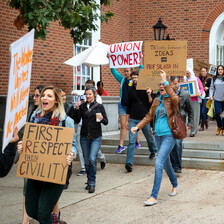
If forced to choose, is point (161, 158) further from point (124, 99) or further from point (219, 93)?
point (219, 93)

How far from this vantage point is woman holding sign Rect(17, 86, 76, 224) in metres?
4.38

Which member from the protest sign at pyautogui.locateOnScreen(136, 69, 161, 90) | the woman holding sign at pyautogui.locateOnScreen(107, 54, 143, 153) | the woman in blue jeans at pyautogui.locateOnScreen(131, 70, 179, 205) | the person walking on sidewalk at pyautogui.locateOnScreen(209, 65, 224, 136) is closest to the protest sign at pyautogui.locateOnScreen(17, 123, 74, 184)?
the woman in blue jeans at pyautogui.locateOnScreen(131, 70, 179, 205)

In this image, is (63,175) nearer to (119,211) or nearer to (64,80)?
(119,211)

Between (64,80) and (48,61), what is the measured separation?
923 millimetres

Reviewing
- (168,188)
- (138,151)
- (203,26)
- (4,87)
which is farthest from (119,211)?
(203,26)

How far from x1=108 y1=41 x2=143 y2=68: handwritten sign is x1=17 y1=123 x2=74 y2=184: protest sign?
5.17 metres

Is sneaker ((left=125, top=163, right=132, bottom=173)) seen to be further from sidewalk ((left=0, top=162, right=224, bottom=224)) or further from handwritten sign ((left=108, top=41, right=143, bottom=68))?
handwritten sign ((left=108, top=41, right=143, bottom=68))

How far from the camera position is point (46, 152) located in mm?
4461

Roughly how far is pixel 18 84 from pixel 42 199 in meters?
1.12

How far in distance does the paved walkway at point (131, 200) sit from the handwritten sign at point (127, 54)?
2.19 metres

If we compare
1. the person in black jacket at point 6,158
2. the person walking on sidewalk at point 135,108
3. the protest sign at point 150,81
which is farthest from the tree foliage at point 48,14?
the person in black jacket at point 6,158

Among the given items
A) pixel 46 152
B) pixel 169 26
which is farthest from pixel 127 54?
pixel 169 26

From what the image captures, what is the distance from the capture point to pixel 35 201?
446 centimetres

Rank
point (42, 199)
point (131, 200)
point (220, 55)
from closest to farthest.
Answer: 1. point (42, 199)
2. point (131, 200)
3. point (220, 55)
